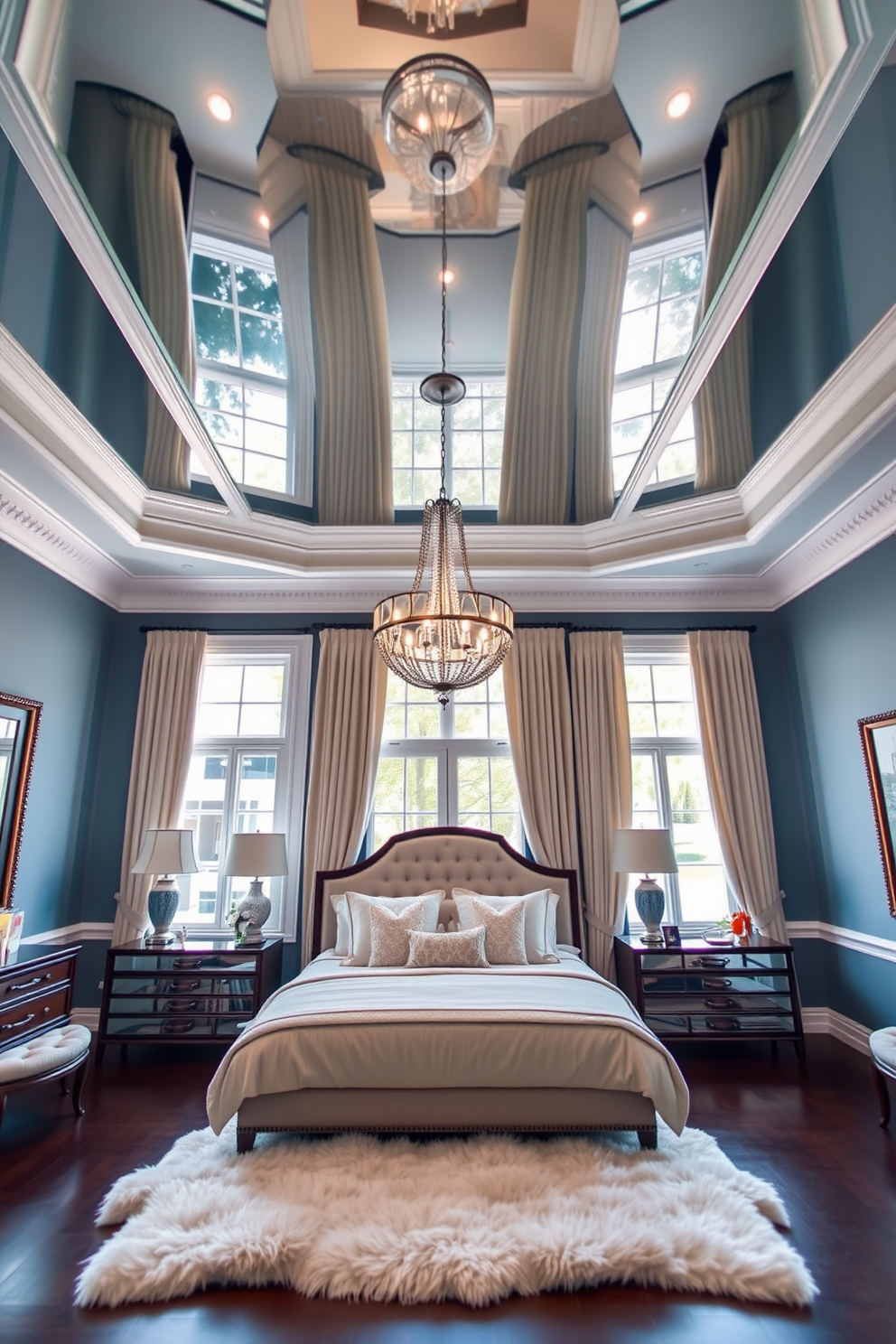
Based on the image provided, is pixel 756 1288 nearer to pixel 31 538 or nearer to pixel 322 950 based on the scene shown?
pixel 322 950

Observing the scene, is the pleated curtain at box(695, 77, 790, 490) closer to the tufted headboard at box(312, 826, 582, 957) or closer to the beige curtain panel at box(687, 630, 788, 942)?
the beige curtain panel at box(687, 630, 788, 942)

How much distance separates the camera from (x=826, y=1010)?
4977mm

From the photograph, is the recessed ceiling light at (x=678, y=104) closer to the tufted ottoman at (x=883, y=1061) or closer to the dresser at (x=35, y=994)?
the tufted ottoman at (x=883, y=1061)

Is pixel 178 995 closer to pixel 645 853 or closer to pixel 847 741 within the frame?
pixel 645 853

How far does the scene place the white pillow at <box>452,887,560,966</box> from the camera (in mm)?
4355

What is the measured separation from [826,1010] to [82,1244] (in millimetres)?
4806

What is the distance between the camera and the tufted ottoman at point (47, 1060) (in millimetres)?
3107

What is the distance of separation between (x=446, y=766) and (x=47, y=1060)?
3.20 meters

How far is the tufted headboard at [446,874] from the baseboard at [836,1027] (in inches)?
71.3

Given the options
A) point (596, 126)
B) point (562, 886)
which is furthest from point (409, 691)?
point (596, 126)

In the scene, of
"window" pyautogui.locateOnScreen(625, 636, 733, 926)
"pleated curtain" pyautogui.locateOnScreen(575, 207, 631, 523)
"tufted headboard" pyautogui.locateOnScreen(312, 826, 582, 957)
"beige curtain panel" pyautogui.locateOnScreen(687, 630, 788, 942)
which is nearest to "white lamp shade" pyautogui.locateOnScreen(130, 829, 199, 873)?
"tufted headboard" pyautogui.locateOnScreen(312, 826, 582, 957)

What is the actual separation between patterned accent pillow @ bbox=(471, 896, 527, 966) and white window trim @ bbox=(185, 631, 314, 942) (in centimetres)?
158

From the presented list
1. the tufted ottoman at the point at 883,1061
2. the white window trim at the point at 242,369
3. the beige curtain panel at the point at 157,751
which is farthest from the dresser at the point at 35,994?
the tufted ottoman at the point at 883,1061

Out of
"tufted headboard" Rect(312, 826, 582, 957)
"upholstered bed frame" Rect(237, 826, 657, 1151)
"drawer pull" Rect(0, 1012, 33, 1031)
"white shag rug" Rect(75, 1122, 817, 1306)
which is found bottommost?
"white shag rug" Rect(75, 1122, 817, 1306)
